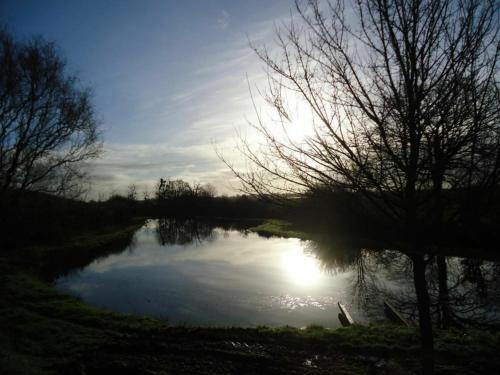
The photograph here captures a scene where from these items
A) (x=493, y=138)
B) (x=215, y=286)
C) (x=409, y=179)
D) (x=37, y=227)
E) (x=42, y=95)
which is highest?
(x=42, y=95)

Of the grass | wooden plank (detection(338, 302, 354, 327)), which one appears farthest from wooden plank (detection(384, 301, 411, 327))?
the grass

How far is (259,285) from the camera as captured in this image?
685 inches

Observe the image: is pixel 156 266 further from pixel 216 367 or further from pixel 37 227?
→ pixel 216 367

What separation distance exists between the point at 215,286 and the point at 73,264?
12308 mm

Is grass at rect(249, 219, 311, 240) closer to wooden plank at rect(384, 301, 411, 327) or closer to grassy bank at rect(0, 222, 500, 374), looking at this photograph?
wooden plank at rect(384, 301, 411, 327)

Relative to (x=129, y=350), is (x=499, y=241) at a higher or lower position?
higher

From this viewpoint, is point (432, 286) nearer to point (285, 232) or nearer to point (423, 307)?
point (423, 307)

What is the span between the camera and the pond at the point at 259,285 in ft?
41.5

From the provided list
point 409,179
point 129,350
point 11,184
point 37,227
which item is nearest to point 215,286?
point 129,350

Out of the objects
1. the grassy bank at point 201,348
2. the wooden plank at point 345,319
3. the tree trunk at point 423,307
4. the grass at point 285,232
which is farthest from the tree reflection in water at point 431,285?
the grass at point 285,232

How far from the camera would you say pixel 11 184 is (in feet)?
54.5

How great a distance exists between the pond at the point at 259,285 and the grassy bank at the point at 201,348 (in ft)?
7.89

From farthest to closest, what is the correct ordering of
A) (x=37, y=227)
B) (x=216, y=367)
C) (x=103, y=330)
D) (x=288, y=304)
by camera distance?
(x=37, y=227), (x=288, y=304), (x=103, y=330), (x=216, y=367)

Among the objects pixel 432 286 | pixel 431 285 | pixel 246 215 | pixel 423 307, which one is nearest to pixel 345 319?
pixel 432 286
